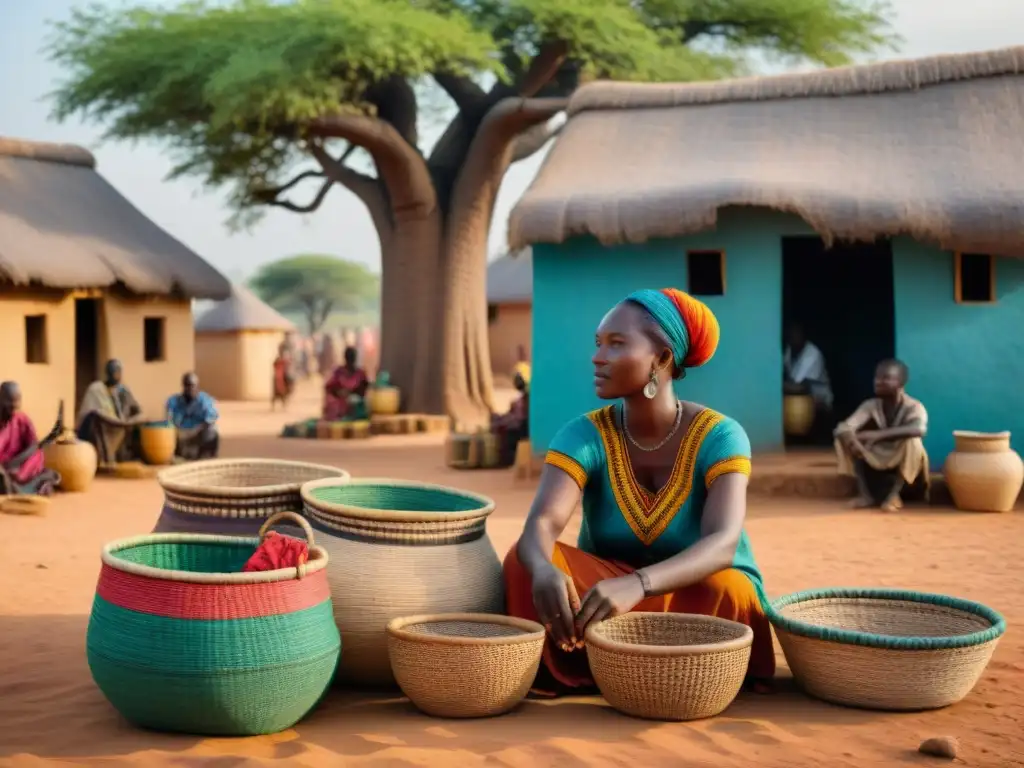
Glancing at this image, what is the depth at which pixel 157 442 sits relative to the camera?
1230cm

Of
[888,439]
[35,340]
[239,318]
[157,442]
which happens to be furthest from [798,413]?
[239,318]

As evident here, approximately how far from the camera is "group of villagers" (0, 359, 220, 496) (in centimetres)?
995

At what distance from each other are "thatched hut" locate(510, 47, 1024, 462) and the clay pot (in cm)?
628

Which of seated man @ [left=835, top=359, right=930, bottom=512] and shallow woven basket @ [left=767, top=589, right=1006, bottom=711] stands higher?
seated man @ [left=835, top=359, right=930, bottom=512]

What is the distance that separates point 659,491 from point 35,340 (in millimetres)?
11298

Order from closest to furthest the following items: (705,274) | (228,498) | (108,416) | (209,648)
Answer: (209,648)
(228,498)
(705,274)
(108,416)

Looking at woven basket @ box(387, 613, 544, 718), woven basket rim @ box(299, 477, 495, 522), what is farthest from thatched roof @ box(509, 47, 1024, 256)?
woven basket @ box(387, 613, 544, 718)

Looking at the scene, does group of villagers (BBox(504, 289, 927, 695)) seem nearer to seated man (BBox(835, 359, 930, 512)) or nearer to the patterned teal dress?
the patterned teal dress

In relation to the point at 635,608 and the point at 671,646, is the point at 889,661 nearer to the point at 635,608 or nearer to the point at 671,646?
the point at 671,646

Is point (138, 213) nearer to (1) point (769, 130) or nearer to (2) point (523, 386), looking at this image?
(2) point (523, 386)

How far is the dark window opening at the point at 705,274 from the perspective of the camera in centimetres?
1108

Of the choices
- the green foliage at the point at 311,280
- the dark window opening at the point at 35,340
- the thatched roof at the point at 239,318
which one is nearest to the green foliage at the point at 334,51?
the dark window opening at the point at 35,340

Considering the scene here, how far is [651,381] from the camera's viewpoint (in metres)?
4.22

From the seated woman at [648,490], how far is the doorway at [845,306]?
28.2ft
